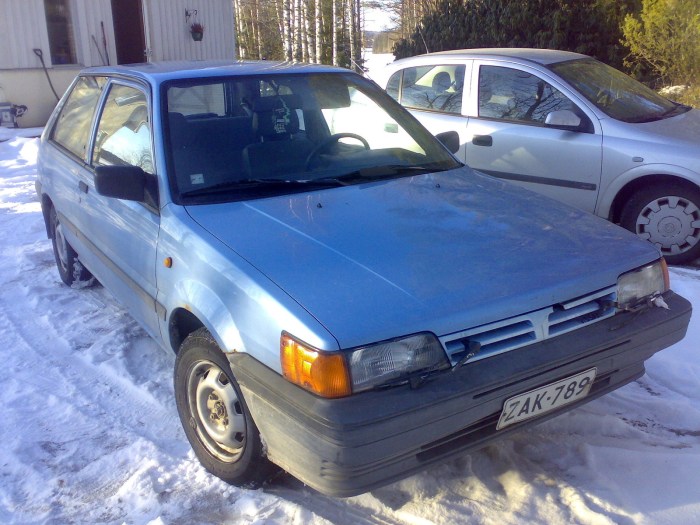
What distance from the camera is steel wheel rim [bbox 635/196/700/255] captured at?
210 inches

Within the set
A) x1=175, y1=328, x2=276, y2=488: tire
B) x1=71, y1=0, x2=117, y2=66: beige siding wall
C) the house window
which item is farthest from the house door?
x1=175, y1=328, x2=276, y2=488: tire

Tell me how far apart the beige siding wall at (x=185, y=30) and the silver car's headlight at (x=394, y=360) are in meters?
13.2

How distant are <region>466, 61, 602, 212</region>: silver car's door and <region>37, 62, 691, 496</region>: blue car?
2.06 m

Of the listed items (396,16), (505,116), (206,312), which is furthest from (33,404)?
(396,16)

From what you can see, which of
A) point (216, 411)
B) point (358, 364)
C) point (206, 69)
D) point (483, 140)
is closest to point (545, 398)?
point (358, 364)

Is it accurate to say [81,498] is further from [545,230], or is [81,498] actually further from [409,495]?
[545,230]

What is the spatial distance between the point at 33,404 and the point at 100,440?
0.56 meters

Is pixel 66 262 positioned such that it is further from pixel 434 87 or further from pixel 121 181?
pixel 434 87

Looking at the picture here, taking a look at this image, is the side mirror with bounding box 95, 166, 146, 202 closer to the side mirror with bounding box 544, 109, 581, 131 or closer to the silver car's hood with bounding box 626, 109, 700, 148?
the side mirror with bounding box 544, 109, 581, 131

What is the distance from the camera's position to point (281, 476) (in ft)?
9.62

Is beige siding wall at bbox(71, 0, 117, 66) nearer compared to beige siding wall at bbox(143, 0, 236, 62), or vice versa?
beige siding wall at bbox(71, 0, 117, 66)

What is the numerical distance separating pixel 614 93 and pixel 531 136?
824 millimetres

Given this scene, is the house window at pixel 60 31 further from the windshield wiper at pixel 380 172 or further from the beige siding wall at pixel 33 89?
the windshield wiper at pixel 380 172

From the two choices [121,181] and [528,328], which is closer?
[528,328]
